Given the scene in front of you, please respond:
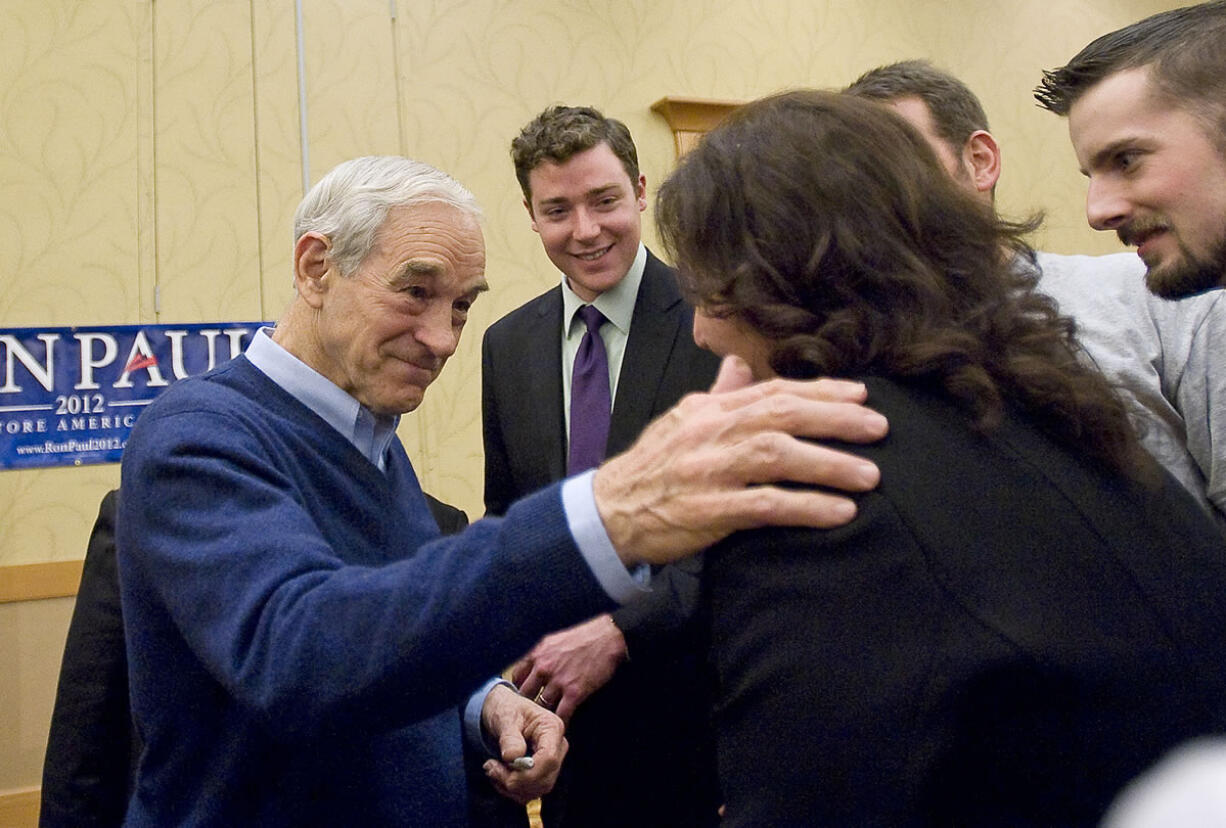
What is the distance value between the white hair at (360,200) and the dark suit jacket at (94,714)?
0.58 meters

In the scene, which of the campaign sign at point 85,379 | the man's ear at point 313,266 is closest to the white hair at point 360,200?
the man's ear at point 313,266

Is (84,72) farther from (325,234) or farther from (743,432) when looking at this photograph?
(743,432)

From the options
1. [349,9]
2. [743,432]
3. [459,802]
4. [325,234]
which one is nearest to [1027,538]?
[743,432]

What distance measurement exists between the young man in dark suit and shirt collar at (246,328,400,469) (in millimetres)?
441

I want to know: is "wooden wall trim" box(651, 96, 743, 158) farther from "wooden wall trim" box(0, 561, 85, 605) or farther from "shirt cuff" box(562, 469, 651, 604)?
"shirt cuff" box(562, 469, 651, 604)

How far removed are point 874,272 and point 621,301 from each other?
54.1 inches

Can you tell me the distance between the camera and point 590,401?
2174 millimetres

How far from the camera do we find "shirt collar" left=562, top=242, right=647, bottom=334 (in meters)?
2.24

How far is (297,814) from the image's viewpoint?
1088 mm

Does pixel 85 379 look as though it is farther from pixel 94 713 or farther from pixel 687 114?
pixel 687 114

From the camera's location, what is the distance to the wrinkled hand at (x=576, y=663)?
1.74 m

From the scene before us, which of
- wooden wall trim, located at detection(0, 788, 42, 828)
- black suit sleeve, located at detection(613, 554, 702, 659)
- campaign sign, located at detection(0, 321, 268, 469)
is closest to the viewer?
black suit sleeve, located at detection(613, 554, 702, 659)

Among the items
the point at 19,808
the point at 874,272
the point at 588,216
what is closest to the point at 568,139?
the point at 588,216

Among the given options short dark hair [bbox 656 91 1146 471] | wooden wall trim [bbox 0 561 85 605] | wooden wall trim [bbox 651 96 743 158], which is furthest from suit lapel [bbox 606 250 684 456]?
wooden wall trim [bbox 0 561 85 605]
